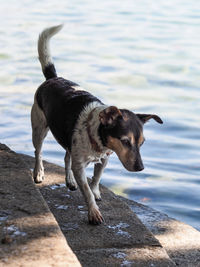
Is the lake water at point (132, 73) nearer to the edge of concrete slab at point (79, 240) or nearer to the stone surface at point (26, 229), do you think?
the edge of concrete slab at point (79, 240)

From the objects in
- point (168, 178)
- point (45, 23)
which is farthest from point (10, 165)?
point (45, 23)

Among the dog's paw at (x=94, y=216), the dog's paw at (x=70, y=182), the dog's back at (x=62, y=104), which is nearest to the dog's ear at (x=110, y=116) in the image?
the dog's back at (x=62, y=104)

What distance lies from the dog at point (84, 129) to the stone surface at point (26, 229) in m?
0.44

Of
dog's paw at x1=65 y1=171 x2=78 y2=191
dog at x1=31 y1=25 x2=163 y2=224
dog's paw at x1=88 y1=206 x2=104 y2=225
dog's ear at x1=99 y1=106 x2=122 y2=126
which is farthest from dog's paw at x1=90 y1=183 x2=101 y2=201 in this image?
dog's ear at x1=99 y1=106 x2=122 y2=126

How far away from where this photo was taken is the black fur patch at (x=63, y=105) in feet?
14.5

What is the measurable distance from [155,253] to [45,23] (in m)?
10.9

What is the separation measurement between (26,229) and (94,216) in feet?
2.87

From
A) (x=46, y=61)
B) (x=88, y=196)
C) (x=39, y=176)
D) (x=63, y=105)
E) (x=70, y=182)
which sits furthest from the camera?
(x=46, y=61)

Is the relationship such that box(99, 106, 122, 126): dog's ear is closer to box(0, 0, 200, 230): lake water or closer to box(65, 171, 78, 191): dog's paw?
box(65, 171, 78, 191): dog's paw

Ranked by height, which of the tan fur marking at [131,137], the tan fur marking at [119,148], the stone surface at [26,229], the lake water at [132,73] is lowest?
the lake water at [132,73]

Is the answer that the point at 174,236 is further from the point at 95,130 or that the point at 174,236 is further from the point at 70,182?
the point at 95,130

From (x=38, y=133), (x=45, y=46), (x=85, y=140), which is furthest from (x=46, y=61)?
(x=85, y=140)

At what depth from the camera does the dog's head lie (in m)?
3.87

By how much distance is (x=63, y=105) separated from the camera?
4.53 meters
